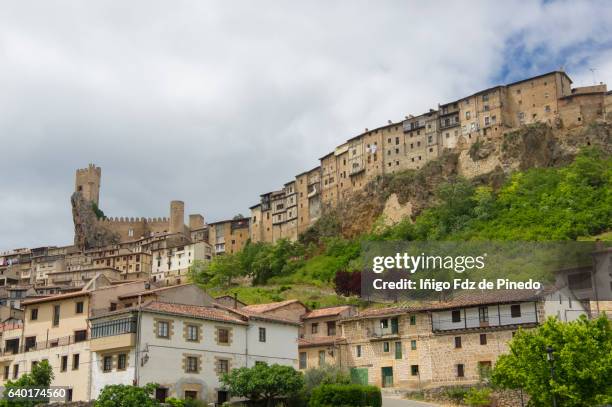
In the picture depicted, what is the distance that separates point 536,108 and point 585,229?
1158 inches

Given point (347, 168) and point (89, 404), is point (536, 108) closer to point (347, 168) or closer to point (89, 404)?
point (347, 168)

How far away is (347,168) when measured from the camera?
14100cm

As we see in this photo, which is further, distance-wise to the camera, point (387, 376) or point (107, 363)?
point (387, 376)

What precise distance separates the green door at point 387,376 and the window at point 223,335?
13.6 m

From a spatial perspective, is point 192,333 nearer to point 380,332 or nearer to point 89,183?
point 380,332

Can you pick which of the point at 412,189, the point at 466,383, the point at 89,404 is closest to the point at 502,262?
the point at 466,383

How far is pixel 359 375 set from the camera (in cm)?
5828

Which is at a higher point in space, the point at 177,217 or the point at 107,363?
the point at 177,217

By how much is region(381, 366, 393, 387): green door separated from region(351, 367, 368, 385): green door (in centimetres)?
127

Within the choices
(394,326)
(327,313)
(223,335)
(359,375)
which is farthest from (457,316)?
(223,335)

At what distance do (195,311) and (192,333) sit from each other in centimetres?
167

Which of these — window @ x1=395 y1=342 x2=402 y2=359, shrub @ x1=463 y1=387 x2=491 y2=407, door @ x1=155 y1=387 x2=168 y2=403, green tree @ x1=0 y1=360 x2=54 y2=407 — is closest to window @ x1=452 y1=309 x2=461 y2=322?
window @ x1=395 y1=342 x2=402 y2=359

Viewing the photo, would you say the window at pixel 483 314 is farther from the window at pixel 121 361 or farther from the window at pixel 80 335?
the window at pixel 80 335

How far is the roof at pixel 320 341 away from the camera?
60.8 meters
